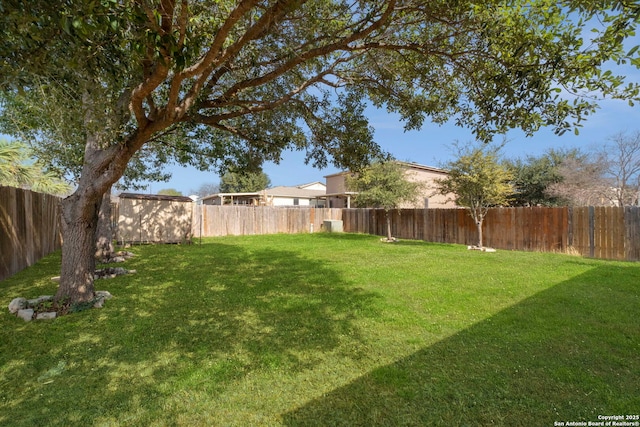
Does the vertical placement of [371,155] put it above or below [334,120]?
→ below

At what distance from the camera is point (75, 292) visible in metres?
4.66

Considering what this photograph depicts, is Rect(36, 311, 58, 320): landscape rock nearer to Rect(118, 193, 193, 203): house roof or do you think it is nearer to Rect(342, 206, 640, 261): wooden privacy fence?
Rect(118, 193, 193, 203): house roof

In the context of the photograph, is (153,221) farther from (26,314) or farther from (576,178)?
(576,178)

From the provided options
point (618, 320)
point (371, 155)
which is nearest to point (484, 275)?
point (618, 320)

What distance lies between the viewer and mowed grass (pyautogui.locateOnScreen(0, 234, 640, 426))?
230 centimetres

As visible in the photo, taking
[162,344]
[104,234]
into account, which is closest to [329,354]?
[162,344]

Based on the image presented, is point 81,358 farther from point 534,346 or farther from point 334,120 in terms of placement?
point 334,120

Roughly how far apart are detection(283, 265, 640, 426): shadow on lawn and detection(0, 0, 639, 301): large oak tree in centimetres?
230

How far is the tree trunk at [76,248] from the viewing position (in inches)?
183

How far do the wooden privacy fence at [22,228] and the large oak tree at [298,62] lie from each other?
2.32 meters

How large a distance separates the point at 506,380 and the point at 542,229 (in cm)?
1002

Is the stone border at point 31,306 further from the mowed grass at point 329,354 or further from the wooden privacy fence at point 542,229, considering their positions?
the wooden privacy fence at point 542,229

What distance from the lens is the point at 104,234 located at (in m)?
8.70

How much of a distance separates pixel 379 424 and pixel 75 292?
15.3ft
